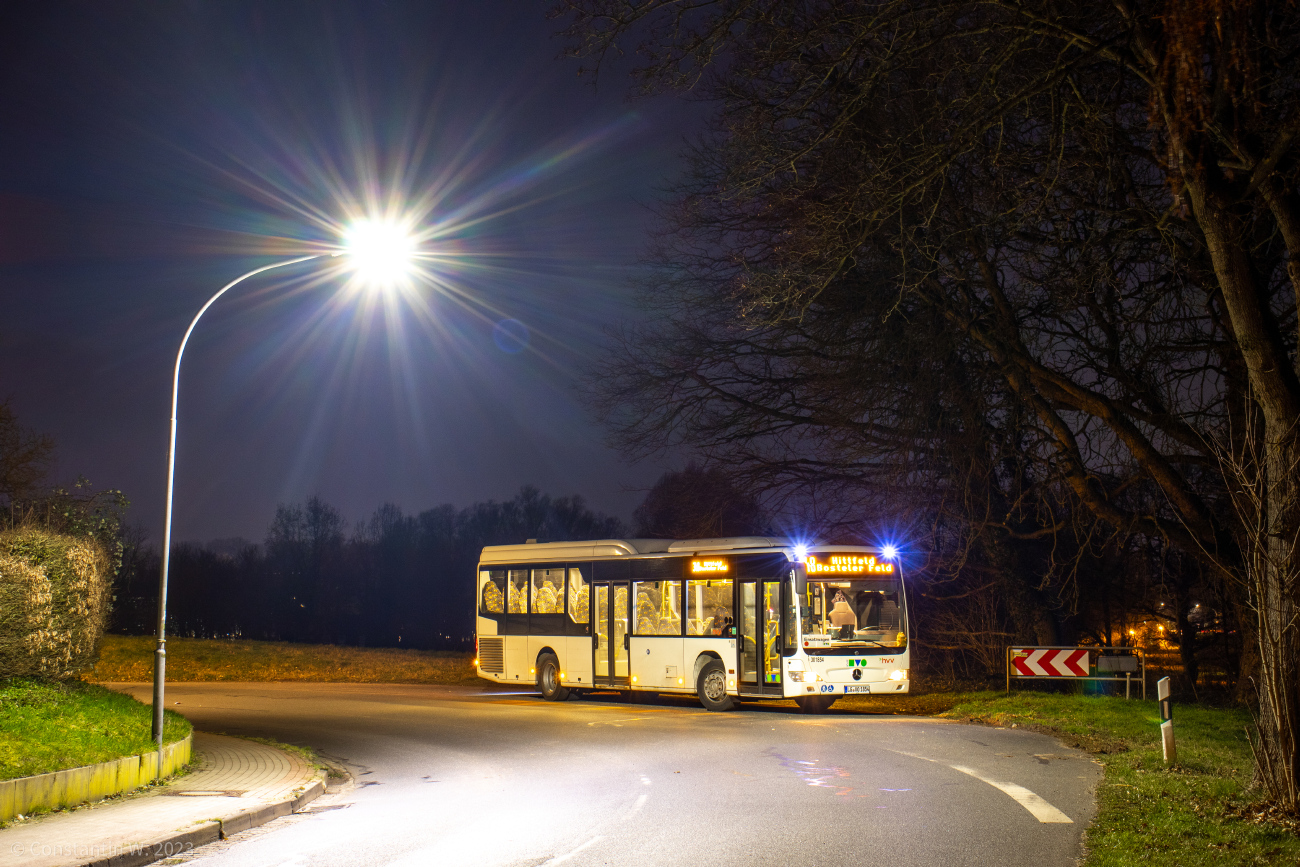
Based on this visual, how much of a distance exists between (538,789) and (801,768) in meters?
3.32

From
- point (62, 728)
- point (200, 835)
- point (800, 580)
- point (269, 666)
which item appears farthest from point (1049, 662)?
point (269, 666)

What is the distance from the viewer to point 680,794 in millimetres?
11133

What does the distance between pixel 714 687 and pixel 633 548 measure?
3.89 meters

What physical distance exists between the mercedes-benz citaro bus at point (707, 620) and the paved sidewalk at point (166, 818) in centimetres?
961

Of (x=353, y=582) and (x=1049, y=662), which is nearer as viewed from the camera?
(x=1049, y=662)

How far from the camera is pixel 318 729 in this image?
750 inches

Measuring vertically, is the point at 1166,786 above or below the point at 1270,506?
below

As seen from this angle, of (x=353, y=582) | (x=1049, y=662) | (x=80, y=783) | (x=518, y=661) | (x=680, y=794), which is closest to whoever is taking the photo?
(x=80, y=783)

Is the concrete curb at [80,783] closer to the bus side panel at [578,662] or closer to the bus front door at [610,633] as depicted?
the bus front door at [610,633]

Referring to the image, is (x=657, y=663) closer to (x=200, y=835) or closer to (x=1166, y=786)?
(x=1166, y=786)

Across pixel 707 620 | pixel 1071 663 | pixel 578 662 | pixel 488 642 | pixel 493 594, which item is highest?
pixel 493 594

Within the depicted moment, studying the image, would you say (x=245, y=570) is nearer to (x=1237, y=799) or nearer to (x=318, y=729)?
(x=318, y=729)

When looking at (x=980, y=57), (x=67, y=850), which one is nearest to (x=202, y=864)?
(x=67, y=850)

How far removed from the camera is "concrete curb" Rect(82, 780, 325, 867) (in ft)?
26.7
